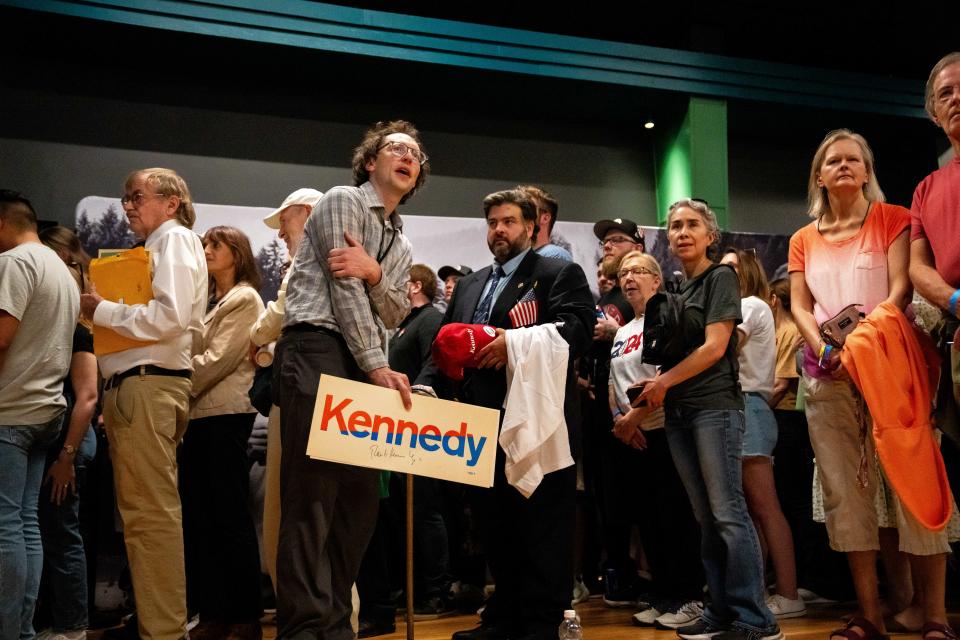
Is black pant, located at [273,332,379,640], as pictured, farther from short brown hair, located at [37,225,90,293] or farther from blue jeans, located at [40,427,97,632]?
short brown hair, located at [37,225,90,293]

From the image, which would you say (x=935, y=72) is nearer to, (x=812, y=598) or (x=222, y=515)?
(x=812, y=598)

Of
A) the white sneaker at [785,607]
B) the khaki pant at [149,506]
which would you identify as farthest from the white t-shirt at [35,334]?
the white sneaker at [785,607]

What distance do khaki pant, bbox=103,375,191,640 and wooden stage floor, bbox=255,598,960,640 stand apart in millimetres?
657

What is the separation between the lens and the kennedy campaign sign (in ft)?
6.93

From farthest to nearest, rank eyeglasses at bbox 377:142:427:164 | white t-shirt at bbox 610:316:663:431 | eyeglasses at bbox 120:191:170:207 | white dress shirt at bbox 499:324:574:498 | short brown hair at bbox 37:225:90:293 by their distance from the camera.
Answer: white t-shirt at bbox 610:316:663:431
short brown hair at bbox 37:225:90:293
eyeglasses at bbox 120:191:170:207
white dress shirt at bbox 499:324:574:498
eyeglasses at bbox 377:142:427:164

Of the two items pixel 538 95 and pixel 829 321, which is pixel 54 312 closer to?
pixel 829 321

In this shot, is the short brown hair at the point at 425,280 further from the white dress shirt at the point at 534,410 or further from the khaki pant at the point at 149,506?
the khaki pant at the point at 149,506

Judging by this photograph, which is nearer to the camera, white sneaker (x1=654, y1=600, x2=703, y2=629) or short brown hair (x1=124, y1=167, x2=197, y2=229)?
short brown hair (x1=124, y1=167, x2=197, y2=229)

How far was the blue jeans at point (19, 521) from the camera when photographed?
2650mm

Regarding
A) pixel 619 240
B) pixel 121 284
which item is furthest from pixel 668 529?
pixel 121 284

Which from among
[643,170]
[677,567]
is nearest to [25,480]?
[677,567]

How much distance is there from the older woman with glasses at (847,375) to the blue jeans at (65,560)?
2.77m

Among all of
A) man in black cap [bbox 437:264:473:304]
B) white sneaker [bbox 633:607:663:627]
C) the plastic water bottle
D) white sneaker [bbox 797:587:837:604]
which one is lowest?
white sneaker [bbox 797:587:837:604]

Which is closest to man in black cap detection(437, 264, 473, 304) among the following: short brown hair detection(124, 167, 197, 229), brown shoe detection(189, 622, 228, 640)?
short brown hair detection(124, 167, 197, 229)
